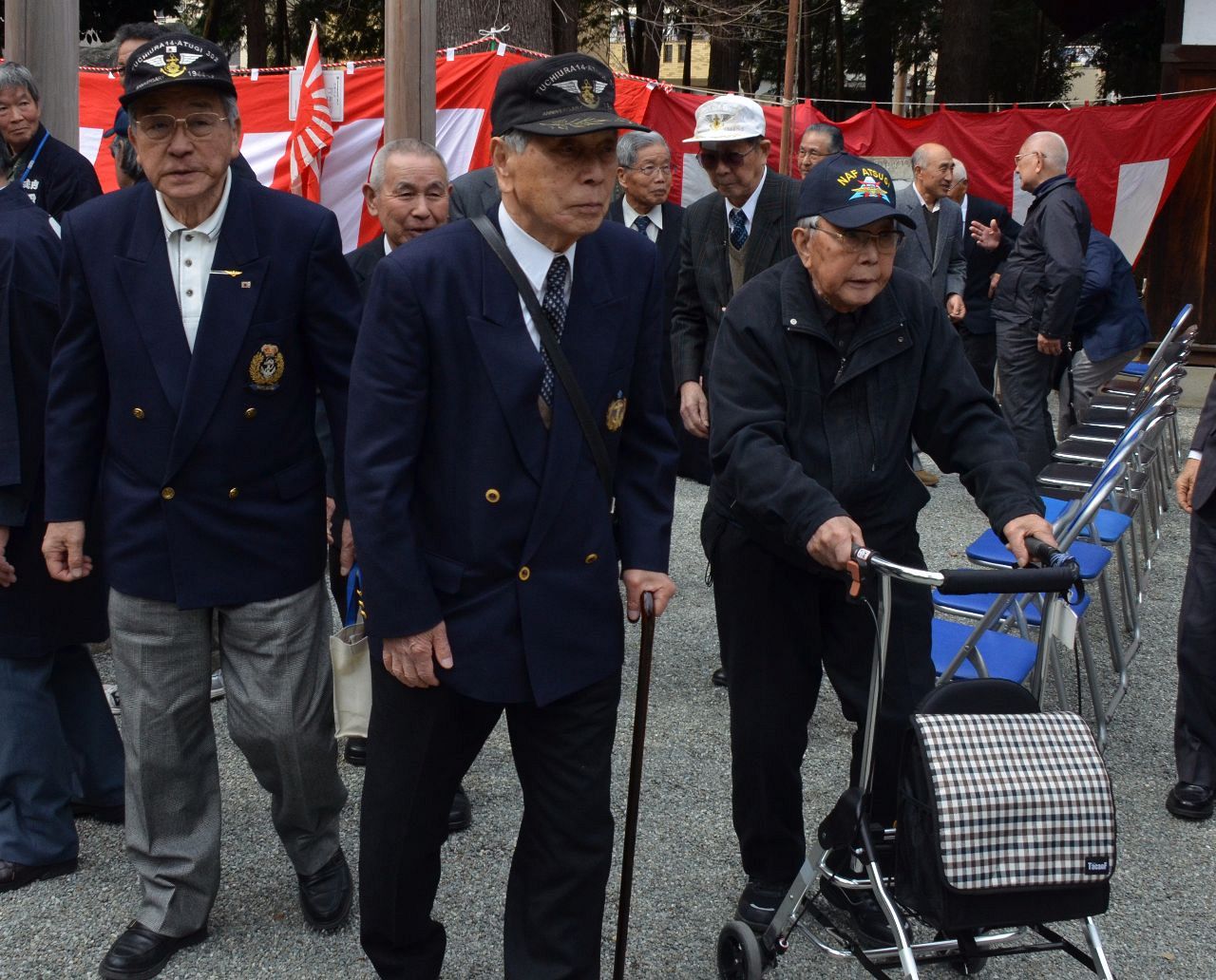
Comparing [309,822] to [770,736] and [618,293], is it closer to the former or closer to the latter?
[770,736]

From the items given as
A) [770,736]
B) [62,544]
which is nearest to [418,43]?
[62,544]

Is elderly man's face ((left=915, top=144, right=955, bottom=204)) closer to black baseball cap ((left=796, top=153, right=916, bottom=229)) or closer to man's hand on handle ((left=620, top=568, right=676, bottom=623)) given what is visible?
black baseball cap ((left=796, top=153, right=916, bottom=229))

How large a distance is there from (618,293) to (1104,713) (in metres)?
3.04

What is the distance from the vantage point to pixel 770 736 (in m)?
3.26

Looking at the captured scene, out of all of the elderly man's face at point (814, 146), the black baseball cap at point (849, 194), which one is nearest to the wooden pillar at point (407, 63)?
the elderly man's face at point (814, 146)

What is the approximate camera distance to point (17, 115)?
17.5 feet

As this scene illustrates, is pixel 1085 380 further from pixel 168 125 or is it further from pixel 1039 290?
pixel 168 125

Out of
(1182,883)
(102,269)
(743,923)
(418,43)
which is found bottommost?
(1182,883)

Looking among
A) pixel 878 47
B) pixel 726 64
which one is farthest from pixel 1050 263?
pixel 878 47

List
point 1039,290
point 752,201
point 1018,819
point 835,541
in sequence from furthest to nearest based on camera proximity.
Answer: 1. point 1039,290
2. point 752,201
3. point 835,541
4. point 1018,819

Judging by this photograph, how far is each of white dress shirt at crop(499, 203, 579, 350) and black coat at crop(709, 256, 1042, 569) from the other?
0.62 metres

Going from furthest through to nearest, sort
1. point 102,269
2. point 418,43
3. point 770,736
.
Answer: point 418,43
point 770,736
point 102,269

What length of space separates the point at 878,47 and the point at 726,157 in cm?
2049

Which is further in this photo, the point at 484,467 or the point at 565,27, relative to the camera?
the point at 565,27
